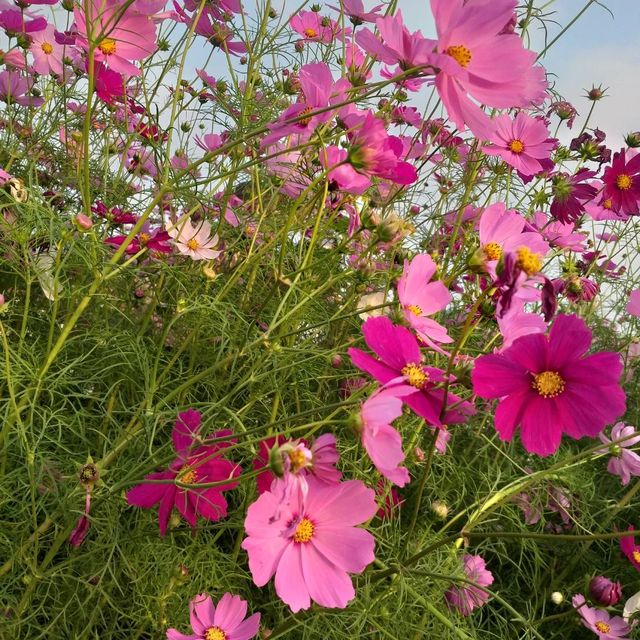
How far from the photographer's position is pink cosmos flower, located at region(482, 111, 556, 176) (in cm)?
93

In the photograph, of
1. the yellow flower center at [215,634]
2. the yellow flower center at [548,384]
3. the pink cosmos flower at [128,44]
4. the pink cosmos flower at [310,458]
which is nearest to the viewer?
the pink cosmos flower at [310,458]

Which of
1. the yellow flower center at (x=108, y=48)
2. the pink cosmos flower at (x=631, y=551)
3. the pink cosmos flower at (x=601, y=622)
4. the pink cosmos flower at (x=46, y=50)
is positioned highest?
the yellow flower center at (x=108, y=48)

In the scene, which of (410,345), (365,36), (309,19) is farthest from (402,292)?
(309,19)

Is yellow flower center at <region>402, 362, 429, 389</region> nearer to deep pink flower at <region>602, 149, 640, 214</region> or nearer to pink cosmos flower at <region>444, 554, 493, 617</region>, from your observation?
pink cosmos flower at <region>444, 554, 493, 617</region>

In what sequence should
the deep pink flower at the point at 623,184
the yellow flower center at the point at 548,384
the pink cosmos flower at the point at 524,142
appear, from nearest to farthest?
the yellow flower center at the point at 548,384, the pink cosmos flower at the point at 524,142, the deep pink flower at the point at 623,184

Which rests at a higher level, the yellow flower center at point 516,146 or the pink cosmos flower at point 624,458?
the yellow flower center at point 516,146

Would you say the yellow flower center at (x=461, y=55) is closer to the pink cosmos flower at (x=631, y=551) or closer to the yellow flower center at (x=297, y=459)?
the yellow flower center at (x=297, y=459)

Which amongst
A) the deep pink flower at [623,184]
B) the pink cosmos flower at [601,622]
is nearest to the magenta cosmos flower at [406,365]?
the pink cosmos flower at [601,622]

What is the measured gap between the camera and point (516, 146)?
0.95 m

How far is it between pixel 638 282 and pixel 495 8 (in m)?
1.17

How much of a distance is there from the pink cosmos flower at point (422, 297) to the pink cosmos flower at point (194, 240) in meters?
0.29

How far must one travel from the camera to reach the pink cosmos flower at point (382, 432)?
47cm

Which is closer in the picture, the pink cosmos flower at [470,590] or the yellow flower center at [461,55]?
the yellow flower center at [461,55]

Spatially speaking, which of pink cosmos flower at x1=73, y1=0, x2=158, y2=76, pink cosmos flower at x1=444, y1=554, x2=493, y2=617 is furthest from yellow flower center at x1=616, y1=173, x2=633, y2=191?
pink cosmos flower at x1=73, y1=0, x2=158, y2=76
